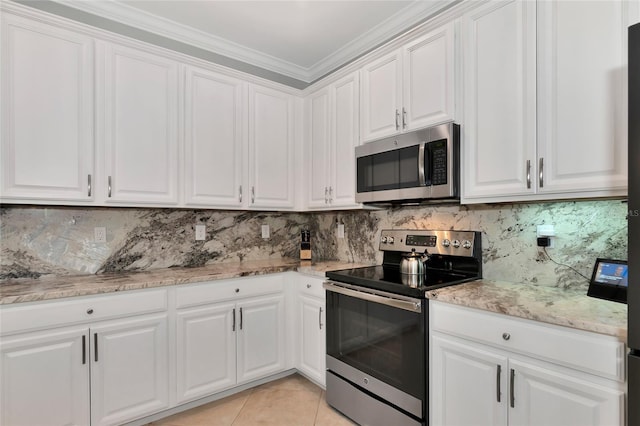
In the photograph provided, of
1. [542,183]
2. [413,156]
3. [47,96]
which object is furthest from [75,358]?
[542,183]

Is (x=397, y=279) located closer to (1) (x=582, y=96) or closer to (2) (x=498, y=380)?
(2) (x=498, y=380)

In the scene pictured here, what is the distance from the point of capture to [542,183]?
5.17 feet

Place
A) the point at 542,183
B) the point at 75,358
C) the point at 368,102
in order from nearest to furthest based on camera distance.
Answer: the point at 542,183, the point at 75,358, the point at 368,102

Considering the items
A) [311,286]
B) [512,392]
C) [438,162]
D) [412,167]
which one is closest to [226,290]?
[311,286]

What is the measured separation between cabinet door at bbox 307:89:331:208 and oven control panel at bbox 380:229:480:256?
23.6 inches

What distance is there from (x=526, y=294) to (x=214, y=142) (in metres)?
2.24

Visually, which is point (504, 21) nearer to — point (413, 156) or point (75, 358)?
point (413, 156)

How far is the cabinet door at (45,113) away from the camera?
1884mm

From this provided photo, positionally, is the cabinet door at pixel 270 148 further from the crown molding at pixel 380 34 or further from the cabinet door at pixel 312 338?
the cabinet door at pixel 312 338

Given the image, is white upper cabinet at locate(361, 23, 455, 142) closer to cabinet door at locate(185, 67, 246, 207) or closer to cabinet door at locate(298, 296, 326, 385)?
cabinet door at locate(185, 67, 246, 207)

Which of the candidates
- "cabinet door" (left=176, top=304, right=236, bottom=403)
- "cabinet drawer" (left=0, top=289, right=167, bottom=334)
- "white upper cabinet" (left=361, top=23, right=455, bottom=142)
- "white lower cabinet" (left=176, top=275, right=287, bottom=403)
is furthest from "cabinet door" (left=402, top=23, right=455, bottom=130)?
"cabinet drawer" (left=0, top=289, right=167, bottom=334)

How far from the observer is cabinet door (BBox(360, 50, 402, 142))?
221 cm

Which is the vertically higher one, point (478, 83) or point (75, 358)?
point (478, 83)

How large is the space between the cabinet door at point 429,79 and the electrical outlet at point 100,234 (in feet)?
7.15
